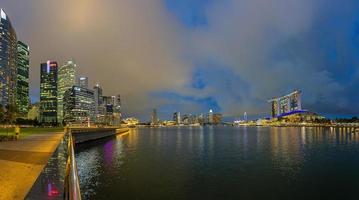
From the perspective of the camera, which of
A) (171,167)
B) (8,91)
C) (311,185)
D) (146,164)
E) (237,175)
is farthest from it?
(8,91)

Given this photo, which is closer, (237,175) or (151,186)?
(151,186)

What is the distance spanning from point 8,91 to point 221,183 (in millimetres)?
193221

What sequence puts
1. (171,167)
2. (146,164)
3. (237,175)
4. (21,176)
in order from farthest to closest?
(146,164) < (171,167) < (237,175) < (21,176)

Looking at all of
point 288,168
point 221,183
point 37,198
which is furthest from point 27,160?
point 288,168

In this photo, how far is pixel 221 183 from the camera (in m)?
25.3

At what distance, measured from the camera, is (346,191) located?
2325cm

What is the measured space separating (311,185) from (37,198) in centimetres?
2316

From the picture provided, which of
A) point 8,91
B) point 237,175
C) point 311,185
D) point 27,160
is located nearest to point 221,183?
point 237,175

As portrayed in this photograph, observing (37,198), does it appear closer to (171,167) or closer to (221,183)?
(221,183)

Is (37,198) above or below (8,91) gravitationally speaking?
below

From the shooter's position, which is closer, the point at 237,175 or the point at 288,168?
the point at 237,175

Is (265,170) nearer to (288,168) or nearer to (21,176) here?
(288,168)

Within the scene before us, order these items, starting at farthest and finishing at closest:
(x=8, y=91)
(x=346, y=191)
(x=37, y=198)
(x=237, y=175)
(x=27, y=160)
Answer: (x=8, y=91) → (x=237, y=175) → (x=346, y=191) → (x=27, y=160) → (x=37, y=198)

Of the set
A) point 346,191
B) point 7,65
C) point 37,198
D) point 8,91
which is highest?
point 7,65
